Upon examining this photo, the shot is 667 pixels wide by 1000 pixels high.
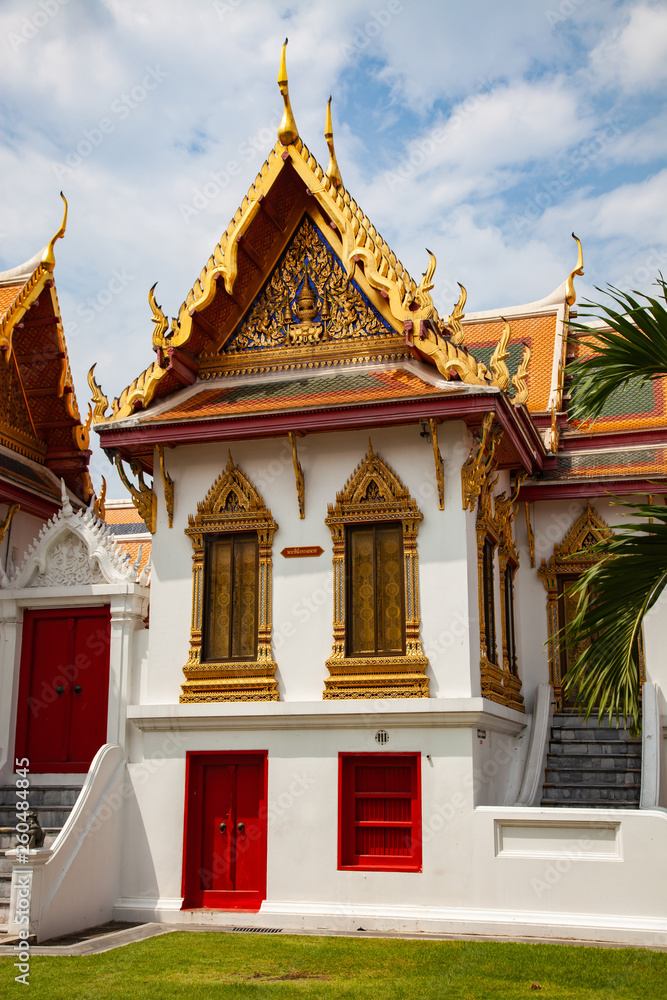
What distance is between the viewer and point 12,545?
13.8m

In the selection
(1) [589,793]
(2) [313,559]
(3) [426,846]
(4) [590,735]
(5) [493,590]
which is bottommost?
(3) [426,846]

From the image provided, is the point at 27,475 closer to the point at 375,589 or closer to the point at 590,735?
the point at 375,589

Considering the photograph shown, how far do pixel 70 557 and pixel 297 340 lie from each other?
3.65 meters

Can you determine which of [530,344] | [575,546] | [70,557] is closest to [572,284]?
[530,344]

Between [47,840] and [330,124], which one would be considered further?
[330,124]

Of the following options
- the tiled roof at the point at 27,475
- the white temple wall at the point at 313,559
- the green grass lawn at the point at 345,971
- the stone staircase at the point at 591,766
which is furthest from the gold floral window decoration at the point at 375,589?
the tiled roof at the point at 27,475

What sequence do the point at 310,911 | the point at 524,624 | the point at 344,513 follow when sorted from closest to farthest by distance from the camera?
the point at 310,911 → the point at 344,513 → the point at 524,624

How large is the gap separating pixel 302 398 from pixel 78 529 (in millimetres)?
3126

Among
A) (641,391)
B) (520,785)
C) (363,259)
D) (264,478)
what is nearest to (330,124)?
(363,259)

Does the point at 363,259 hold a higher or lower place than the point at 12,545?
higher

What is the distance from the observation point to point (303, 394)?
11.6 m

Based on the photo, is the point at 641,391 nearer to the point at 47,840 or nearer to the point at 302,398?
the point at 302,398

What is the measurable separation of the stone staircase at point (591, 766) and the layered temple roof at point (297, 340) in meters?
3.23

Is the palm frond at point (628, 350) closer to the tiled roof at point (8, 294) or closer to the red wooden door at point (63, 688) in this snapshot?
the red wooden door at point (63, 688)
